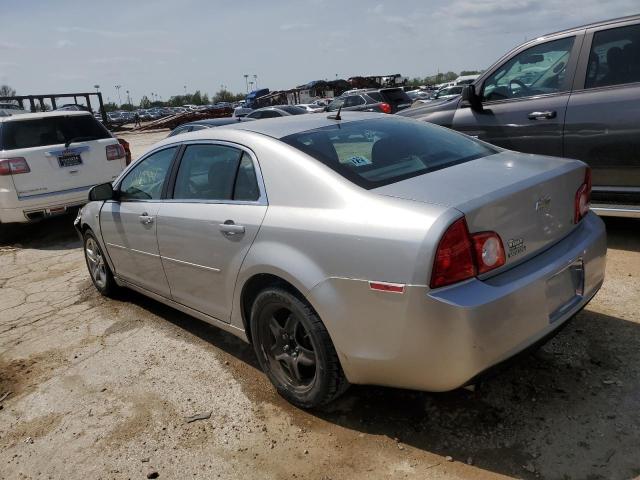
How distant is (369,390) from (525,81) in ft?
12.3

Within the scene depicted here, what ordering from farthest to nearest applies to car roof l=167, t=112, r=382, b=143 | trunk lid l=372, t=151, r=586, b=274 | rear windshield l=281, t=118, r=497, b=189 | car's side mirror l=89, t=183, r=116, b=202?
car's side mirror l=89, t=183, r=116, b=202
car roof l=167, t=112, r=382, b=143
rear windshield l=281, t=118, r=497, b=189
trunk lid l=372, t=151, r=586, b=274

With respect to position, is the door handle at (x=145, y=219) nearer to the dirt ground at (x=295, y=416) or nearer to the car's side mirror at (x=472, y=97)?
the dirt ground at (x=295, y=416)

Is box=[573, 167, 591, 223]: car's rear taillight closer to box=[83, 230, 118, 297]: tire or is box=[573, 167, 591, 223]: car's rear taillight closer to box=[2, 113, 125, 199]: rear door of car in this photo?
box=[83, 230, 118, 297]: tire

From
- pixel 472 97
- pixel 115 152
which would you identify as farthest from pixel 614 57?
pixel 115 152

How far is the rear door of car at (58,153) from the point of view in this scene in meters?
7.15

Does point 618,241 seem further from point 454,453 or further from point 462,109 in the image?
point 454,453

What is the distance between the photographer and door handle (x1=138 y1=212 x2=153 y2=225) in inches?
151

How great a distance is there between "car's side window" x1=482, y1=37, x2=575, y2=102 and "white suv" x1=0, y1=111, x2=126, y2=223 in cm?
535

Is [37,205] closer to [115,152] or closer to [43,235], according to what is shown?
[43,235]

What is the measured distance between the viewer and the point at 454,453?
8.25 feet

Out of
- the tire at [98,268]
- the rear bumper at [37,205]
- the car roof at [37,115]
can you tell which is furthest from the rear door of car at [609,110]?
the car roof at [37,115]

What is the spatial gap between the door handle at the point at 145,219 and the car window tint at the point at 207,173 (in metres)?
0.30

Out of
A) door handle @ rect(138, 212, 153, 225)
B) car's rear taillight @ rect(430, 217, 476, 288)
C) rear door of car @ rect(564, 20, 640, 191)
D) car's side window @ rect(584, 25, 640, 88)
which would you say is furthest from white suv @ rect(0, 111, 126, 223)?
car's rear taillight @ rect(430, 217, 476, 288)

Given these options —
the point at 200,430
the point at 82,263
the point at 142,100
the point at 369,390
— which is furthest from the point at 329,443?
the point at 142,100
